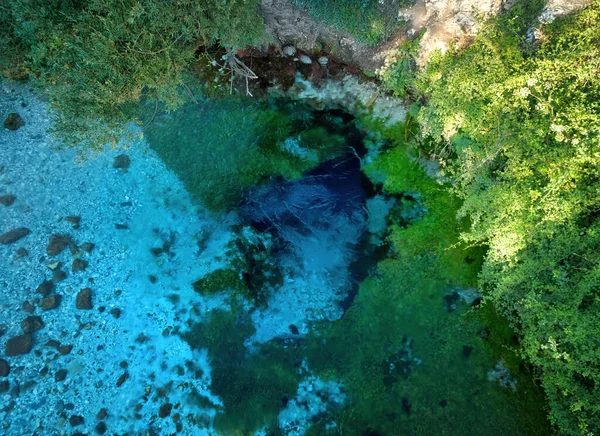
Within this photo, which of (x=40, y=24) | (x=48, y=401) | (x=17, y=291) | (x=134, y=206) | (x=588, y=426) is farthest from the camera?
(x=134, y=206)

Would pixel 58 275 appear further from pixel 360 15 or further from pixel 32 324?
pixel 360 15

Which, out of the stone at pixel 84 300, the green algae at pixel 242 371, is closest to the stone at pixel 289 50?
the green algae at pixel 242 371

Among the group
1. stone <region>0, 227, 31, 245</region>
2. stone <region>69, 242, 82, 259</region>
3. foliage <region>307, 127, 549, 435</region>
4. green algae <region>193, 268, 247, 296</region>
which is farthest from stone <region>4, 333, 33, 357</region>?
foliage <region>307, 127, 549, 435</region>

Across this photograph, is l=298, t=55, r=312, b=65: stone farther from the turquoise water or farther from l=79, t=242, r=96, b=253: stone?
l=79, t=242, r=96, b=253: stone

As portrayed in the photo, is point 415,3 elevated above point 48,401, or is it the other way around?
point 415,3

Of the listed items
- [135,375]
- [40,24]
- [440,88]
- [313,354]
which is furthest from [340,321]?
[40,24]

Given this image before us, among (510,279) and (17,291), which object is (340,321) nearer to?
(510,279)

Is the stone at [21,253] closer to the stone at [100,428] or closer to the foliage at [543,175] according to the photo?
the stone at [100,428]
